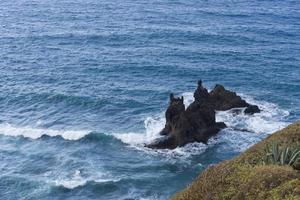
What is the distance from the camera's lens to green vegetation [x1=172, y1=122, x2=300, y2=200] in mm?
21562

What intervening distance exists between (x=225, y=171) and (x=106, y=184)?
1192 inches

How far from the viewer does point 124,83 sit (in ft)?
270

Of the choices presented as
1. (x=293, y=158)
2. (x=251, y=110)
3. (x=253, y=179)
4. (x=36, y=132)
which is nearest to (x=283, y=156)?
(x=293, y=158)

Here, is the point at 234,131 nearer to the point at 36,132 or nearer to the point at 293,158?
the point at 36,132

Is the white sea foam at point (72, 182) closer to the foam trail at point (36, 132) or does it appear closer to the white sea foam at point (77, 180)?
the white sea foam at point (77, 180)

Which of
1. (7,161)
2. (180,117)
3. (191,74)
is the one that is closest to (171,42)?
(191,74)

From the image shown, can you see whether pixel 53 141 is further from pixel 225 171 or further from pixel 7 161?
pixel 225 171

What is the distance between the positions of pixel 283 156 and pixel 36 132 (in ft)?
157

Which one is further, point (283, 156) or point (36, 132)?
point (36, 132)

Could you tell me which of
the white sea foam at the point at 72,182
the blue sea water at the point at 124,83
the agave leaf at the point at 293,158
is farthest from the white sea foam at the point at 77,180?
the agave leaf at the point at 293,158

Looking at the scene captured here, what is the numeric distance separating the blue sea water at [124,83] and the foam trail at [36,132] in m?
0.13

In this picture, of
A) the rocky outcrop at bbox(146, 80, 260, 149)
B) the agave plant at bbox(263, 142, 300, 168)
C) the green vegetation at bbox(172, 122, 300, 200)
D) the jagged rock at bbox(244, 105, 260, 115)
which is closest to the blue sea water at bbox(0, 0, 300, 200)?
the jagged rock at bbox(244, 105, 260, 115)

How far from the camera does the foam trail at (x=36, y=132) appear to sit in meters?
65.9

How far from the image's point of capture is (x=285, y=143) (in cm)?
2802
